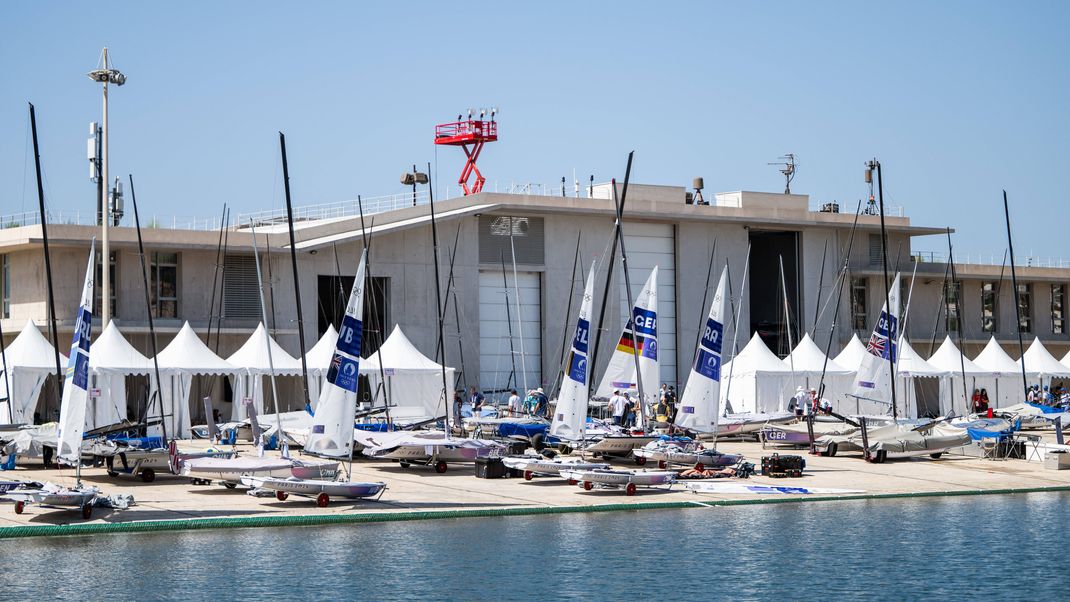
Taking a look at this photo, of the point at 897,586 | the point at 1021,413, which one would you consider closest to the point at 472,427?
the point at 1021,413

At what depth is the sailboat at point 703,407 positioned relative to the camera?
32656 millimetres

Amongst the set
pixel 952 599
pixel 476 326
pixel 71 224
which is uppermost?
pixel 71 224

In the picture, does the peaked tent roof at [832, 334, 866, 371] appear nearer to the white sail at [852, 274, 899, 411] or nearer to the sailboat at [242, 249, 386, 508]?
the white sail at [852, 274, 899, 411]

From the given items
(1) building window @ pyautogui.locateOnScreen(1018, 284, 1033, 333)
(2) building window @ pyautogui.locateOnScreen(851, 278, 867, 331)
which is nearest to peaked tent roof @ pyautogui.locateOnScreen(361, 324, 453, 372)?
(2) building window @ pyautogui.locateOnScreen(851, 278, 867, 331)

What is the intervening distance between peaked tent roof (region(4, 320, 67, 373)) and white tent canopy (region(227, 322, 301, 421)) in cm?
506

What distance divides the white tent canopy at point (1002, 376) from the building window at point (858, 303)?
780 centimetres

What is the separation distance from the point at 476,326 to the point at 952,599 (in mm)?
35850

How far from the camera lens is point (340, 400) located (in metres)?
26.1

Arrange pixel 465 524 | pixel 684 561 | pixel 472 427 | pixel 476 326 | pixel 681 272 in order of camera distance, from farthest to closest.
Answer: pixel 681 272 < pixel 476 326 < pixel 472 427 < pixel 465 524 < pixel 684 561

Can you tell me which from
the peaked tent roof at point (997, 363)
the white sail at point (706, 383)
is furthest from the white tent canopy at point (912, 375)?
the white sail at point (706, 383)

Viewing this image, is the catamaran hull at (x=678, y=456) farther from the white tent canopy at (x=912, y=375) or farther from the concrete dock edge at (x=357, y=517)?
the white tent canopy at (x=912, y=375)

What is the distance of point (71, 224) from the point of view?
154 ft

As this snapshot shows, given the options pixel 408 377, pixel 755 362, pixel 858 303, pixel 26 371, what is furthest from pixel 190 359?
pixel 858 303

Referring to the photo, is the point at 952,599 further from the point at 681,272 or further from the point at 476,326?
the point at 681,272
